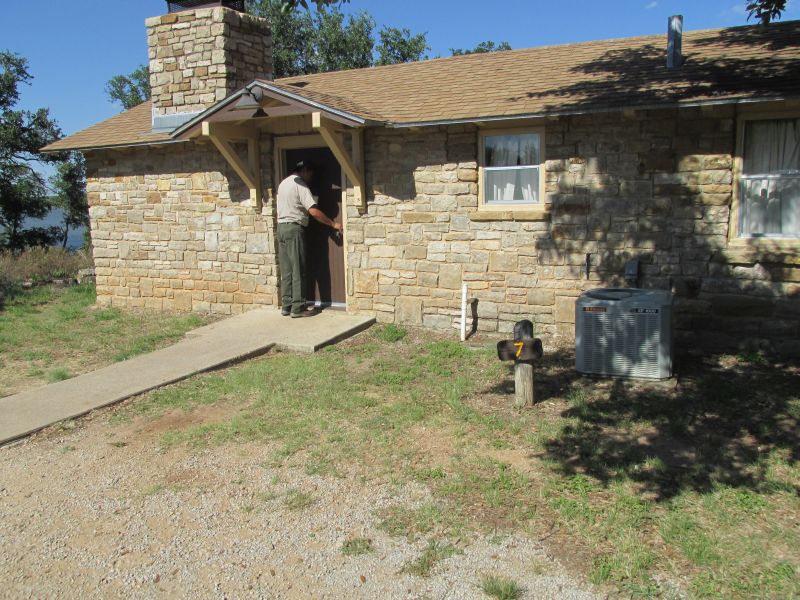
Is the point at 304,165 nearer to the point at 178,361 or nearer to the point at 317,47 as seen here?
the point at 178,361

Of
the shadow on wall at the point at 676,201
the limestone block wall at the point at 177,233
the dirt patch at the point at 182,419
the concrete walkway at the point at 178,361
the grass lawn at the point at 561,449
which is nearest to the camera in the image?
the grass lawn at the point at 561,449

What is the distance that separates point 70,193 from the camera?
20.2 m

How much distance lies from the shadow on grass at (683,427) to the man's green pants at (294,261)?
348cm

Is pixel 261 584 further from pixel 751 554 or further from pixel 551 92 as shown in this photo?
pixel 551 92

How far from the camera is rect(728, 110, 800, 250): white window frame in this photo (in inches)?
283

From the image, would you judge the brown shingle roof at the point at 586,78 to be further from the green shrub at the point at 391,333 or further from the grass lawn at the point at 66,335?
the grass lawn at the point at 66,335

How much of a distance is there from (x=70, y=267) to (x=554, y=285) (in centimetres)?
1220

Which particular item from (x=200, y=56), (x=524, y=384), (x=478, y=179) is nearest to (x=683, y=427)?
(x=524, y=384)

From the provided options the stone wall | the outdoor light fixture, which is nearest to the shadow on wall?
the outdoor light fixture

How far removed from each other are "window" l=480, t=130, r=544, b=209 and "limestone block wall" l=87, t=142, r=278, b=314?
3.37m

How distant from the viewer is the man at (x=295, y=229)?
30.5 ft

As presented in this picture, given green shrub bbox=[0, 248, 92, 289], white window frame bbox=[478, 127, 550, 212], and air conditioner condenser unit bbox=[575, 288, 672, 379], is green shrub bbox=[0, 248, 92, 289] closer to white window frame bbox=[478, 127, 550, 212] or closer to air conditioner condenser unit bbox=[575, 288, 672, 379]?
white window frame bbox=[478, 127, 550, 212]

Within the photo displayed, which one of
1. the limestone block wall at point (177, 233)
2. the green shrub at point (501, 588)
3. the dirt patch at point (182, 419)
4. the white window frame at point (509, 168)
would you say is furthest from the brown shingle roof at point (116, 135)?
the green shrub at point (501, 588)

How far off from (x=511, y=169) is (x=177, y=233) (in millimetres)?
5492
